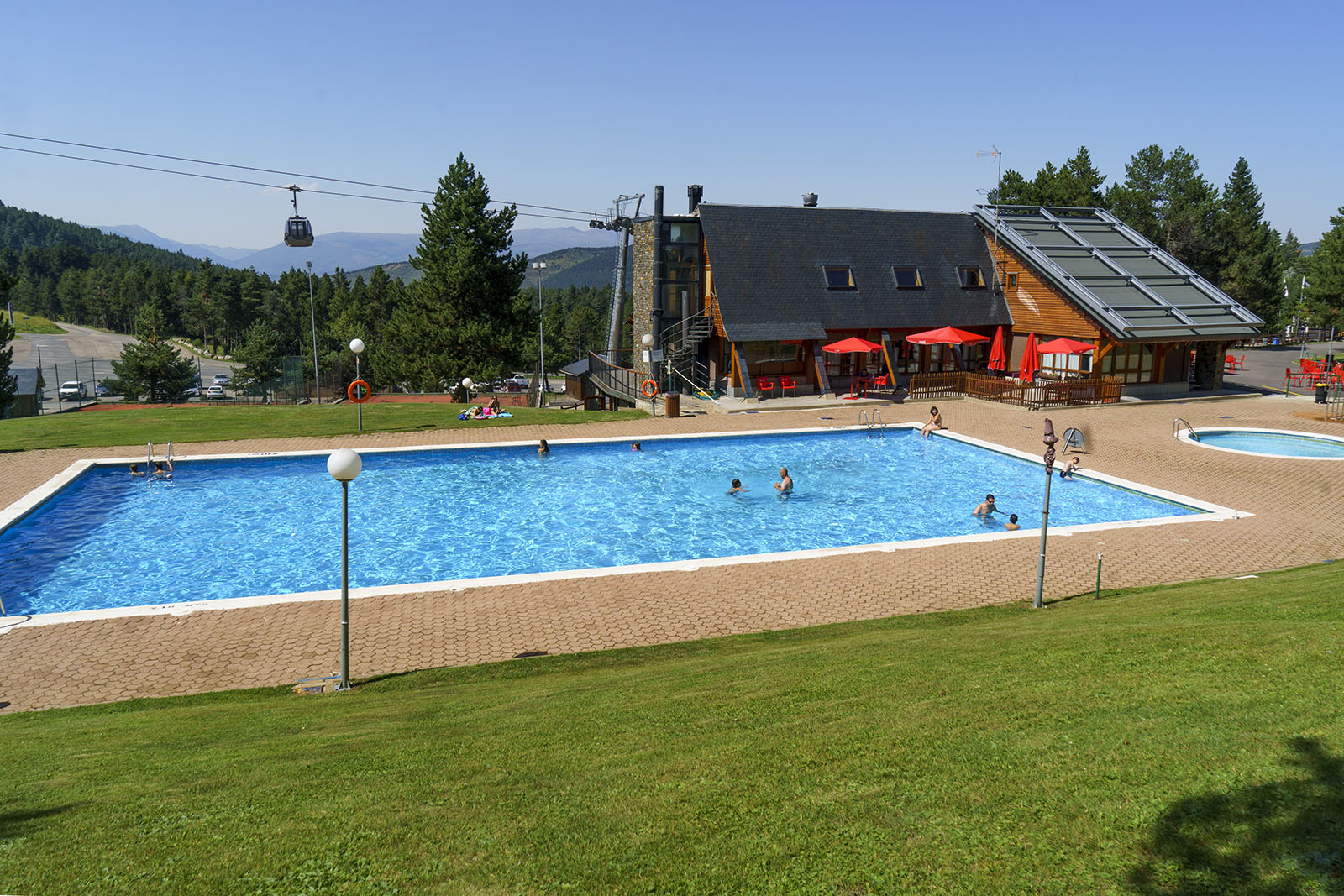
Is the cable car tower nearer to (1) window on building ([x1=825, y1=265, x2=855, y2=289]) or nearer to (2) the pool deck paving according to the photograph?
(2) the pool deck paving

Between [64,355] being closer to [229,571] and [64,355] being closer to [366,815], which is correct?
[229,571]

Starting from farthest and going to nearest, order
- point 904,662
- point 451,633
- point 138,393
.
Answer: point 138,393
point 451,633
point 904,662

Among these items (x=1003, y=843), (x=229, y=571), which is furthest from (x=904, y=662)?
(x=229, y=571)

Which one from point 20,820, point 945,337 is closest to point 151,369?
point 945,337

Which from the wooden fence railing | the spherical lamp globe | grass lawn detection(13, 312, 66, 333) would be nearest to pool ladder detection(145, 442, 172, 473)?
the spherical lamp globe

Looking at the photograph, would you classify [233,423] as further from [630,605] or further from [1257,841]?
[1257,841]

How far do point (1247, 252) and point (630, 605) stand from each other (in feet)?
211

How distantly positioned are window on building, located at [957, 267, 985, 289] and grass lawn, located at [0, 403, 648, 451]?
60.1ft

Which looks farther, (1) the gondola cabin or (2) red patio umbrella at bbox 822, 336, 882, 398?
(2) red patio umbrella at bbox 822, 336, 882, 398

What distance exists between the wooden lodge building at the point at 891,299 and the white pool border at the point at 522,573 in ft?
30.8

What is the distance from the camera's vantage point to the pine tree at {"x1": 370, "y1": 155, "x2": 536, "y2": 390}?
4506cm

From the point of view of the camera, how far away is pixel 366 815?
5.91m

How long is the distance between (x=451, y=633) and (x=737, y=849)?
7712mm

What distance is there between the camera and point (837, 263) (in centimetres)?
3669
